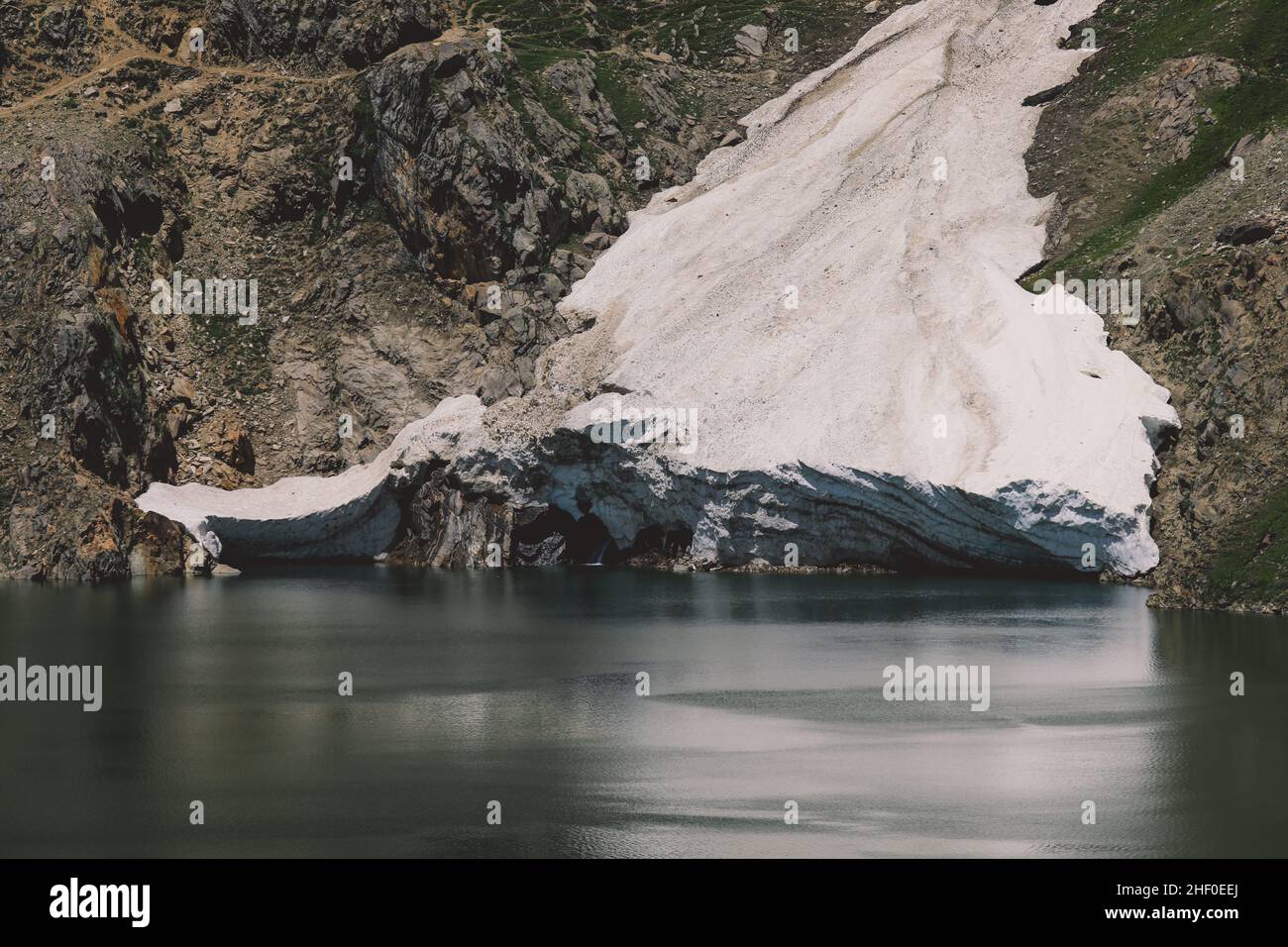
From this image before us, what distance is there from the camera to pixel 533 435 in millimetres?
85625

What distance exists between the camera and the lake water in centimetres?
3150

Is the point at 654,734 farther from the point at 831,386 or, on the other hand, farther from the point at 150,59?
the point at 150,59

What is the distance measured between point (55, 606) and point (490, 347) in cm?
3486

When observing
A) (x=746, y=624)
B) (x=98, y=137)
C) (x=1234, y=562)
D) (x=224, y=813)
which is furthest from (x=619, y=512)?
(x=224, y=813)

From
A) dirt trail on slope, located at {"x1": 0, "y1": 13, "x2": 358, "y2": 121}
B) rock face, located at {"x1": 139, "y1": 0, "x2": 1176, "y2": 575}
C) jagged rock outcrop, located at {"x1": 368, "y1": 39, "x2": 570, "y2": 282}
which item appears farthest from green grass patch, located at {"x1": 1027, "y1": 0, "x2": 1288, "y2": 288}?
dirt trail on slope, located at {"x1": 0, "y1": 13, "x2": 358, "y2": 121}

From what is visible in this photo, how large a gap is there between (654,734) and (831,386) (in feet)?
133

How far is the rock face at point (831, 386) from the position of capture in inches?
2847

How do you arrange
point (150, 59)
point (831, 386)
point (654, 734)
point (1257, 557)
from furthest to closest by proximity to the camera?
point (150, 59)
point (831, 386)
point (1257, 557)
point (654, 734)

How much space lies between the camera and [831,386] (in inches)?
3093

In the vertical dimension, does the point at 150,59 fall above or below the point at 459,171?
above

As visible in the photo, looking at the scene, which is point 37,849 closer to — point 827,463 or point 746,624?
point 746,624

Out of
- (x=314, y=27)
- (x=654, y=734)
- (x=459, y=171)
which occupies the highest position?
(x=314, y=27)

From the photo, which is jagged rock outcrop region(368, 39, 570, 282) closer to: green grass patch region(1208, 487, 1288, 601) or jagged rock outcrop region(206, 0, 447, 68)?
jagged rock outcrop region(206, 0, 447, 68)

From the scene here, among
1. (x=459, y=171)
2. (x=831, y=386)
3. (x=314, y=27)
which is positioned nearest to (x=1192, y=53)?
(x=831, y=386)
